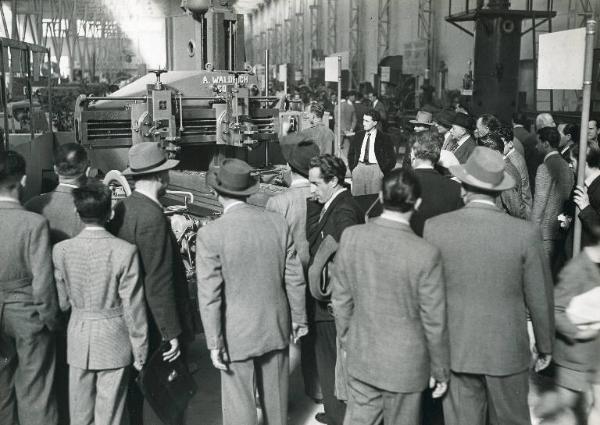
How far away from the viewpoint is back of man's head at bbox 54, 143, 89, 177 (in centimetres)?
396

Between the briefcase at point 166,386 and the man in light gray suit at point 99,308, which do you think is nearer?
the man in light gray suit at point 99,308

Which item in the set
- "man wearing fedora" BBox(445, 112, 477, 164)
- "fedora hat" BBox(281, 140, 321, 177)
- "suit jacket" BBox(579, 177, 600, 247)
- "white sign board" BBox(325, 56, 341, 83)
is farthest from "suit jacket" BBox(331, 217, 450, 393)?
"white sign board" BBox(325, 56, 341, 83)

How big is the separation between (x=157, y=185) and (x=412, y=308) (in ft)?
5.23

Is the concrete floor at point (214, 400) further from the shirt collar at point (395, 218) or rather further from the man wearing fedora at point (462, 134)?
the man wearing fedora at point (462, 134)

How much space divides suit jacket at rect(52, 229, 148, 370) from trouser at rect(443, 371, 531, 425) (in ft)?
5.17

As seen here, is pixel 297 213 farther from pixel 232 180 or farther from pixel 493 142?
pixel 493 142

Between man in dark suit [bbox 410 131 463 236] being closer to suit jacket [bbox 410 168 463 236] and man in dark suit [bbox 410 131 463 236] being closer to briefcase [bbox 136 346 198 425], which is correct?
suit jacket [bbox 410 168 463 236]

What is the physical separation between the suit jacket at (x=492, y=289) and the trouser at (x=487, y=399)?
69mm

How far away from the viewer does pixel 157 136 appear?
807 centimetres

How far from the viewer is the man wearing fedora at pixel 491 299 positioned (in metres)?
3.17

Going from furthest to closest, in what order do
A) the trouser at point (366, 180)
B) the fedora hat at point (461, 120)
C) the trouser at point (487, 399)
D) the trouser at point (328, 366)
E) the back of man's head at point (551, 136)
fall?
the trouser at point (366, 180) → the fedora hat at point (461, 120) → the back of man's head at point (551, 136) → the trouser at point (328, 366) → the trouser at point (487, 399)

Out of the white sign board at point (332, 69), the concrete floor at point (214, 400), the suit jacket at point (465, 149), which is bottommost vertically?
the concrete floor at point (214, 400)

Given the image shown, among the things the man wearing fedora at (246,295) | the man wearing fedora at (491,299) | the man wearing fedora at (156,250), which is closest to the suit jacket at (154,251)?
the man wearing fedora at (156,250)

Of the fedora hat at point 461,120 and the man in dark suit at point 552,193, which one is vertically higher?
the fedora hat at point 461,120
